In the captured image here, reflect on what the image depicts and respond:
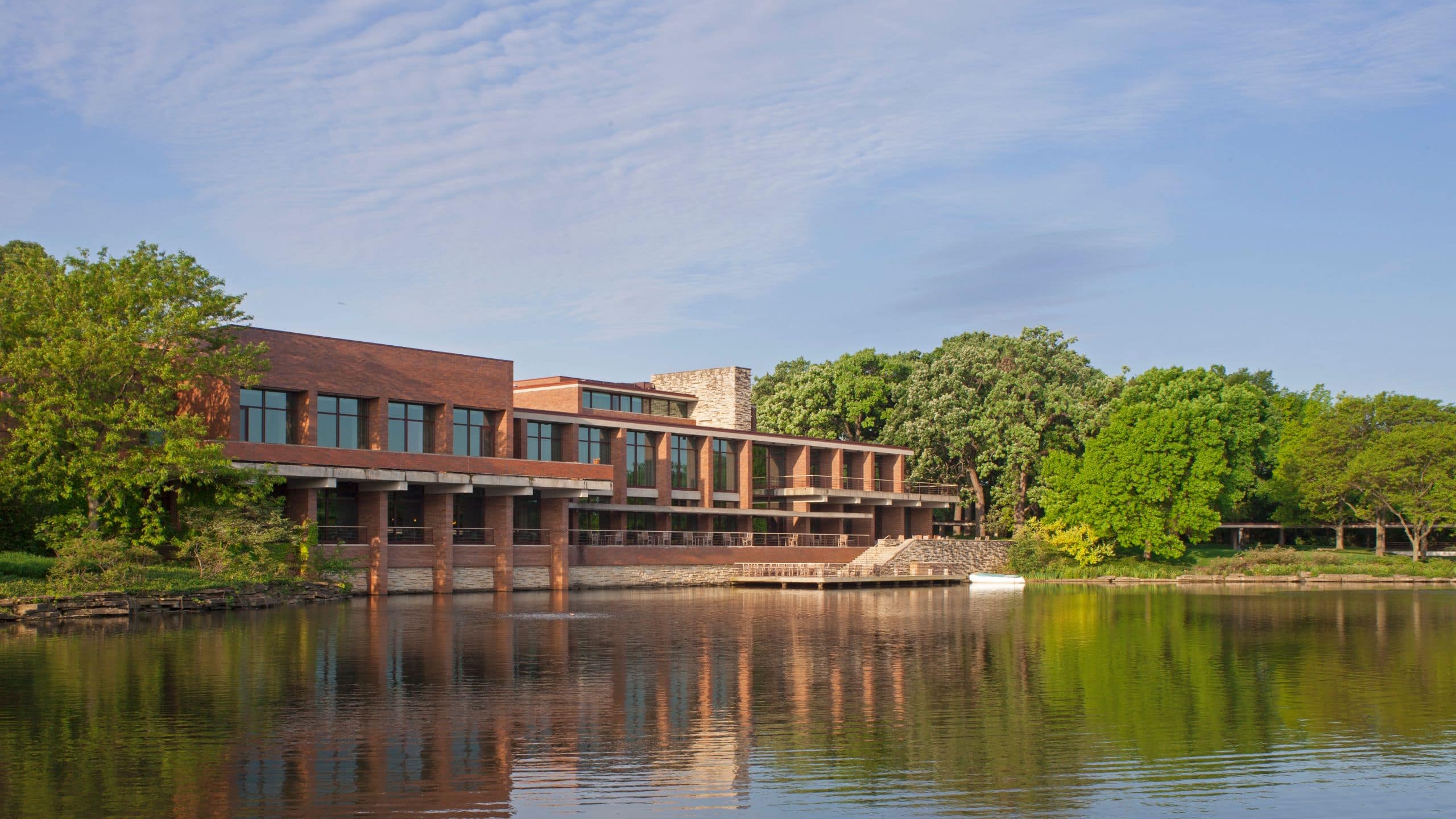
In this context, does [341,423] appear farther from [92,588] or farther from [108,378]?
[92,588]

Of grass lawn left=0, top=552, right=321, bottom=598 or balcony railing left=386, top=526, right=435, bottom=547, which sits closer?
grass lawn left=0, top=552, right=321, bottom=598

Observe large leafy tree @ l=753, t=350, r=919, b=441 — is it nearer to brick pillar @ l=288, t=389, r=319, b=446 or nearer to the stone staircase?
the stone staircase

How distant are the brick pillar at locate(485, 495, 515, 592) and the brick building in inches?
2.7

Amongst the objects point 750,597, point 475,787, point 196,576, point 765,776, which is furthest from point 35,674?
point 750,597

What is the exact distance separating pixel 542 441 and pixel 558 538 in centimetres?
546

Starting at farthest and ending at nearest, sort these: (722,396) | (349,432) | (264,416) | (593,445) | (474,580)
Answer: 1. (722,396)
2. (593,445)
3. (474,580)
4. (349,432)
5. (264,416)

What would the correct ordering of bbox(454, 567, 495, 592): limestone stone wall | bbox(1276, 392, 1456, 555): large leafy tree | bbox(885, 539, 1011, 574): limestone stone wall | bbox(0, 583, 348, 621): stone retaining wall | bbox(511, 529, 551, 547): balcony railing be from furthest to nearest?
bbox(1276, 392, 1456, 555): large leafy tree, bbox(885, 539, 1011, 574): limestone stone wall, bbox(511, 529, 551, 547): balcony railing, bbox(454, 567, 495, 592): limestone stone wall, bbox(0, 583, 348, 621): stone retaining wall

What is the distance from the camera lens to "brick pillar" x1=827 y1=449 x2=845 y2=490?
7944 cm

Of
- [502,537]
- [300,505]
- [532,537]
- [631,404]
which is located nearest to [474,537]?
[502,537]

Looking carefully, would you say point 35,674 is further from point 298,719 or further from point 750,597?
point 750,597

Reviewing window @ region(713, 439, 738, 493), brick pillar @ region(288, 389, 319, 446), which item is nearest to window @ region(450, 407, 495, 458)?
brick pillar @ region(288, 389, 319, 446)

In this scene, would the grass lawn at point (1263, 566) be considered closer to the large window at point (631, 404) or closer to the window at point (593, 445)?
the large window at point (631, 404)

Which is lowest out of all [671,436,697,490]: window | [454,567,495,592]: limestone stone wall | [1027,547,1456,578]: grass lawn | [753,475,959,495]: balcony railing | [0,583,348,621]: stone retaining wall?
[1027,547,1456,578]: grass lawn

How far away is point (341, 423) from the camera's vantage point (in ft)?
168
